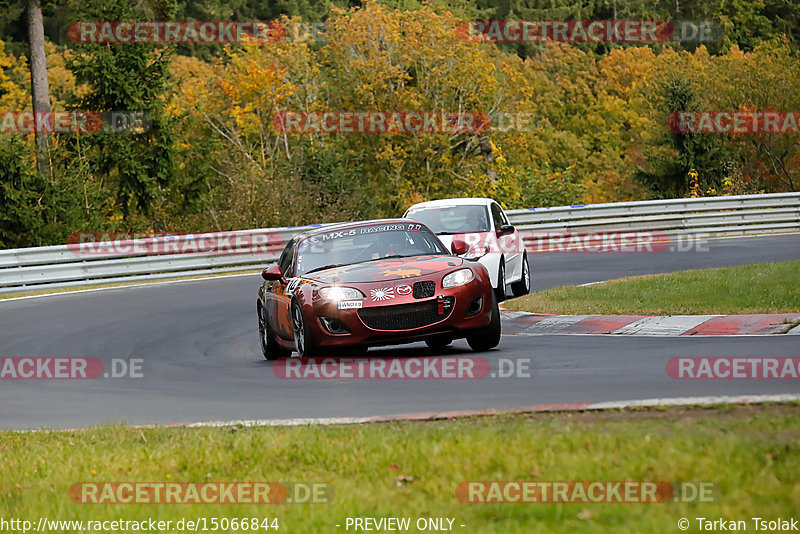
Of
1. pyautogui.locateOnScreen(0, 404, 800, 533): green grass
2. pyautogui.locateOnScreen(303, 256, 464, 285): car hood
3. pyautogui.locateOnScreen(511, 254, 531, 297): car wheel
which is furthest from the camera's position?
pyautogui.locateOnScreen(511, 254, 531, 297): car wheel

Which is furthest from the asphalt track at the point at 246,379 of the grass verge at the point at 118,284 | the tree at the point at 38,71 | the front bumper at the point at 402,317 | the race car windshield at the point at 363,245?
the tree at the point at 38,71

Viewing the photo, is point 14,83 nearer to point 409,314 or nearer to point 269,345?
point 269,345

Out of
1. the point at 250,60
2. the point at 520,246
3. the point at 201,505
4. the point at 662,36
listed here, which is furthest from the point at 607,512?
the point at 662,36

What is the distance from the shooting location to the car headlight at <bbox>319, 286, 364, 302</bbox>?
1124 centimetres

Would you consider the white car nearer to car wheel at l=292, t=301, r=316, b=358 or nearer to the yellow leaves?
car wheel at l=292, t=301, r=316, b=358

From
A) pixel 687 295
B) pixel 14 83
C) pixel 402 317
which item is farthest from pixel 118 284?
pixel 14 83

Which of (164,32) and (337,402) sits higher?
(164,32)

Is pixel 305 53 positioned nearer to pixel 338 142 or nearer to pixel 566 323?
pixel 338 142

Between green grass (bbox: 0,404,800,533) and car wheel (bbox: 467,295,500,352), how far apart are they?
396 centimetres

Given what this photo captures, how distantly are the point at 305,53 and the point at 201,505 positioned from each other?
2304 inches

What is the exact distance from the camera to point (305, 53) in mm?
62906

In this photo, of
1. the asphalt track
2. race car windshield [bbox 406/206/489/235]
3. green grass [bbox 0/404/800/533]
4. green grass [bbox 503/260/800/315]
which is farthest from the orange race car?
race car windshield [bbox 406/206/489/235]

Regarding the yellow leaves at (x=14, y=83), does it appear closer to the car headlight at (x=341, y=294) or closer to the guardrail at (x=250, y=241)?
the guardrail at (x=250, y=241)

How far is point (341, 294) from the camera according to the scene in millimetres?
11289
